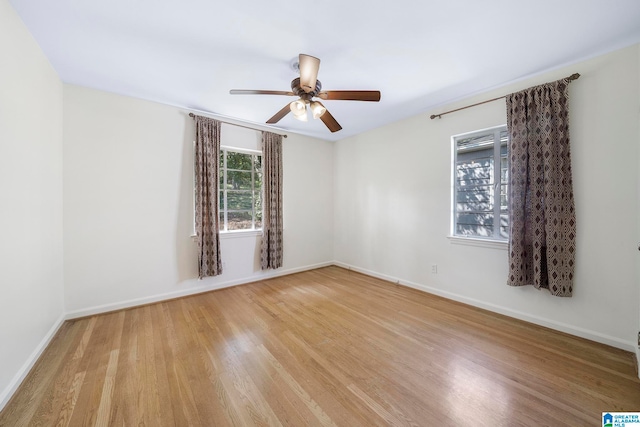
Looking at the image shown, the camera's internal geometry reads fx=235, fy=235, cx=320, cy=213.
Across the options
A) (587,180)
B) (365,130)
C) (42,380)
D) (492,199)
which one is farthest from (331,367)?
(365,130)

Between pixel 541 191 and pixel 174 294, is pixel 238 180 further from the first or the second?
pixel 541 191

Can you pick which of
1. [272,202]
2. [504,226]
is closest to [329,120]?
[272,202]

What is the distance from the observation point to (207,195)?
3.33 m

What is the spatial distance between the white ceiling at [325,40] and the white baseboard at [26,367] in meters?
2.55

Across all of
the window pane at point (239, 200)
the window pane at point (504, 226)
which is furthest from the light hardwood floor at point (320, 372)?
the window pane at point (239, 200)

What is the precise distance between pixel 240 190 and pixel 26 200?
2.28m

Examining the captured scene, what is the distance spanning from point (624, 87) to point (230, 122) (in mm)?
4326

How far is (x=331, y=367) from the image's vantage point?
72.4 inches

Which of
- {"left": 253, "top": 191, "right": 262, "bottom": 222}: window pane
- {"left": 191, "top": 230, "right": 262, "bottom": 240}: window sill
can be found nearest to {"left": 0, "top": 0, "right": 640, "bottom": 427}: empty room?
{"left": 191, "top": 230, "right": 262, "bottom": 240}: window sill

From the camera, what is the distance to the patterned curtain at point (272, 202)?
13.0ft

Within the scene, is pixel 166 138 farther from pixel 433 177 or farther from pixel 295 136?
pixel 433 177

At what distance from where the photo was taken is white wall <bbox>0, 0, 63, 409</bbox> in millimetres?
1560

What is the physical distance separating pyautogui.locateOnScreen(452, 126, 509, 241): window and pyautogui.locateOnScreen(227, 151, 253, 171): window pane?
311 cm

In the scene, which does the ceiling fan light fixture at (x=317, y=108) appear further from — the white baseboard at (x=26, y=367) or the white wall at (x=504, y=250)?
the white baseboard at (x=26, y=367)
